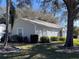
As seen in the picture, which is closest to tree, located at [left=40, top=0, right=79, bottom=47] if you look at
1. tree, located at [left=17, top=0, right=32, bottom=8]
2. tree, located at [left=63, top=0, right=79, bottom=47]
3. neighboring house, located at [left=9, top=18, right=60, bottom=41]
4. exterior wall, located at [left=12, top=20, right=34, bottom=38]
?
tree, located at [left=63, top=0, right=79, bottom=47]

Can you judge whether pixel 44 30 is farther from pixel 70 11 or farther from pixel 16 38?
pixel 70 11

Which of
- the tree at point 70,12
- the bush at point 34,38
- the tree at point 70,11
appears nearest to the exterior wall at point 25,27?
the bush at point 34,38

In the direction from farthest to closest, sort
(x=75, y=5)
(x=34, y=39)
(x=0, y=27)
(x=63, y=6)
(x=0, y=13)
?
(x=0, y=13) < (x=0, y=27) < (x=34, y=39) < (x=63, y=6) < (x=75, y=5)

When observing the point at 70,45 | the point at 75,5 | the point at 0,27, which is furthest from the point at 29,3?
the point at 0,27

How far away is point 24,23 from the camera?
37062 millimetres

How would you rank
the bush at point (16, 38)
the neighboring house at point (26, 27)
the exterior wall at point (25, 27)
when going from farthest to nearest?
the exterior wall at point (25, 27), the neighboring house at point (26, 27), the bush at point (16, 38)

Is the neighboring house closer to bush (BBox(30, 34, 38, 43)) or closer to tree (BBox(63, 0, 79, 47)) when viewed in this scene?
bush (BBox(30, 34, 38, 43))

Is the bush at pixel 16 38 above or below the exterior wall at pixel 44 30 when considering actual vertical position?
below

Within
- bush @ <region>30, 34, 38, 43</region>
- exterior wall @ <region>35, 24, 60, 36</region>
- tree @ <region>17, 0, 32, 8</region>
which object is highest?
tree @ <region>17, 0, 32, 8</region>

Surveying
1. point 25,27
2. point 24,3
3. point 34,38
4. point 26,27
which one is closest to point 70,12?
point 24,3

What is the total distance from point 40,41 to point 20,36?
3.18 metres

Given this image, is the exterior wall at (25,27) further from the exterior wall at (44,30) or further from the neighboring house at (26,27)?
the exterior wall at (44,30)

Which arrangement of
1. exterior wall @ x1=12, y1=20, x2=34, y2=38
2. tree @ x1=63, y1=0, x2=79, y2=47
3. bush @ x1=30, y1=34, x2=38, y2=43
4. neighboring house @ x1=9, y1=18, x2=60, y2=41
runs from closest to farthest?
tree @ x1=63, y1=0, x2=79, y2=47
bush @ x1=30, y1=34, x2=38, y2=43
neighboring house @ x1=9, y1=18, x2=60, y2=41
exterior wall @ x1=12, y1=20, x2=34, y2=38

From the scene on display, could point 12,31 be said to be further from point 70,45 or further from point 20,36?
point 70,45
